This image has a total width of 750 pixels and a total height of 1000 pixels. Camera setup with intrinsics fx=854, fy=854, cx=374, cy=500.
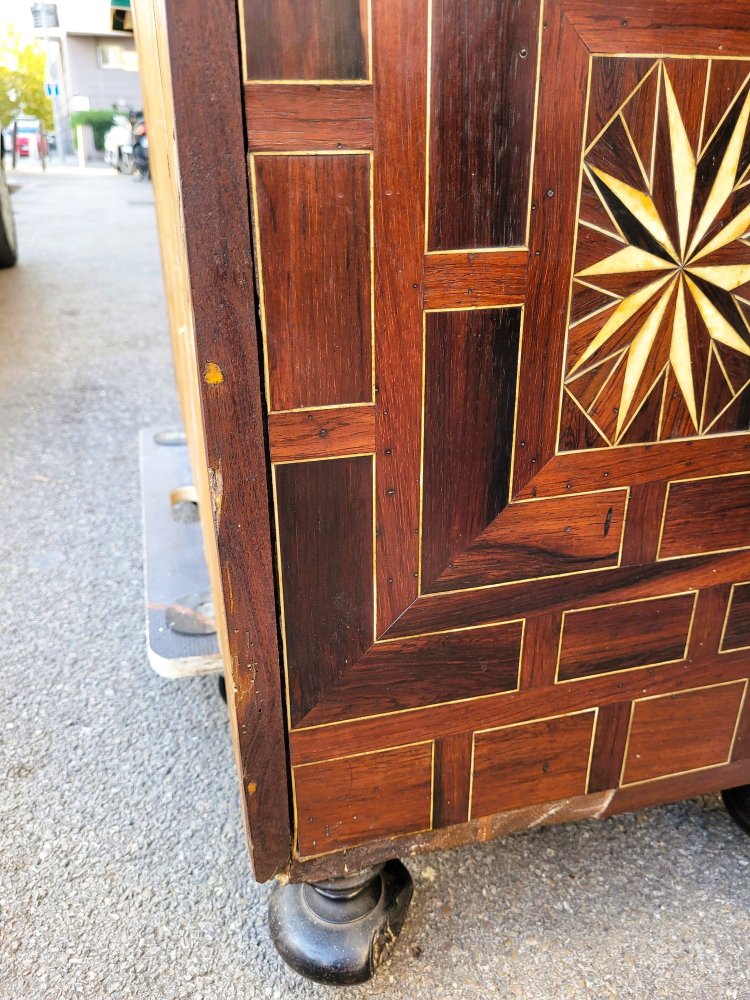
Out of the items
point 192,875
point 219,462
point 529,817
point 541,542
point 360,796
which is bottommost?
point 192,875

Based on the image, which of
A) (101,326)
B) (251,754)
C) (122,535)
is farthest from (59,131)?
(251,754)

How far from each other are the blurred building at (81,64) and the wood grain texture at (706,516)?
17.1m

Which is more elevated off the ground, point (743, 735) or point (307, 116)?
point (307, 116)

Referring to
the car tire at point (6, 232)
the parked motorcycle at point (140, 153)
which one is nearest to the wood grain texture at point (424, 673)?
the car tire at point (6, 232)

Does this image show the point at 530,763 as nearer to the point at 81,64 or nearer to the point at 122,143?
the point at 122,143

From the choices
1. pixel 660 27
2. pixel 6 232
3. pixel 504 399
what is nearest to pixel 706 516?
pixel 504 399

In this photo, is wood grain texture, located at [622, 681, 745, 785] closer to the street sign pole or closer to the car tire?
the car tire

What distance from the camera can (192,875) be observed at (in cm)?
143

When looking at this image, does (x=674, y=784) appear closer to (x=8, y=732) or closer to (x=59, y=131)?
(x=8, y=732)

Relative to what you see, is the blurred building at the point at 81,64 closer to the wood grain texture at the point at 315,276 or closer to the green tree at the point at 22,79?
the green tree at the point at 22,79

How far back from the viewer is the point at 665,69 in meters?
0.86

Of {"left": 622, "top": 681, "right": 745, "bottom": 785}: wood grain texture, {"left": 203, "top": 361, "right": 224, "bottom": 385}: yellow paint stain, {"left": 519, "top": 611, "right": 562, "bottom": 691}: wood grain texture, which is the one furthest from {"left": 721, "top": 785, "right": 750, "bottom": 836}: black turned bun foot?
{"left": 203, "top": 361, "right": 224, "bottom": 385}: yellow paint stain

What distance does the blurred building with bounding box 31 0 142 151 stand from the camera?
16312 mm

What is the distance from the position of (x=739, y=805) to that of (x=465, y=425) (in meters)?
0.92
